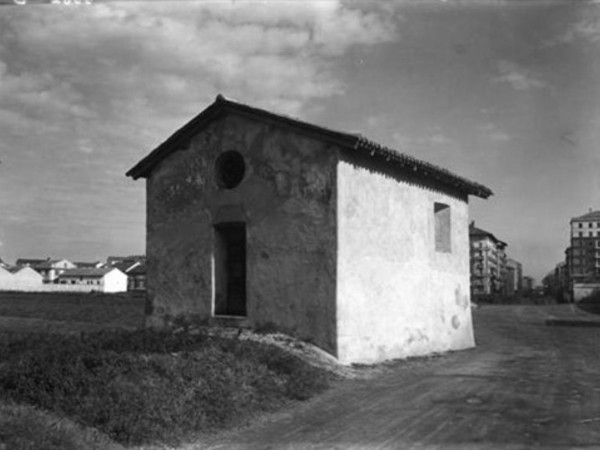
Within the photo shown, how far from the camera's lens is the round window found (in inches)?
560

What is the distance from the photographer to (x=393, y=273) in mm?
14297

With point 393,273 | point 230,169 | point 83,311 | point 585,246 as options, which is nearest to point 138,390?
point 230,169

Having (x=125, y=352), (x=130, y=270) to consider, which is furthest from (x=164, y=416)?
(x=130, y=270)

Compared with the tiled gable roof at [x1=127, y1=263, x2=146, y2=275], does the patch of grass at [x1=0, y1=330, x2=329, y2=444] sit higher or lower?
lower

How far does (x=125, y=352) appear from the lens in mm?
9195

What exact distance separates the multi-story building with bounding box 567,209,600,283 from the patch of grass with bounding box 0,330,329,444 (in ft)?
369

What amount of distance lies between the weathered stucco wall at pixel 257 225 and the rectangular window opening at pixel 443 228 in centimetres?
555

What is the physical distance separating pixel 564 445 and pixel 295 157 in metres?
8.06

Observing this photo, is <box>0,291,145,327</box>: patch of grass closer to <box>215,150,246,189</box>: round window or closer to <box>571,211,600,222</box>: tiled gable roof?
<box>215,150,246,189</box>: round window

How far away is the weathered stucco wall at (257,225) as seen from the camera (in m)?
12.7

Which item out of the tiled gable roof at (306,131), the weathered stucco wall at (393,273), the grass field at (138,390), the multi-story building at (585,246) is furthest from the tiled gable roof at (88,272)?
the grass field at (138,390)

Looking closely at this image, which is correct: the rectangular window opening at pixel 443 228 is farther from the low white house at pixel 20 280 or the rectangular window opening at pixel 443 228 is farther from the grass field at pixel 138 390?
the low white house at pixel 20 280

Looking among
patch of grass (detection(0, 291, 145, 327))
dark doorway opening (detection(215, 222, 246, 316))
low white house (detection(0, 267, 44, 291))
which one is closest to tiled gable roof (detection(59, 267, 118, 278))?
low white house (detection(0, 267, 44, 291))

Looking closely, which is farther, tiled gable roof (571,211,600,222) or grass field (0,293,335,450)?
tiled gable roof (571,211,600,222)
